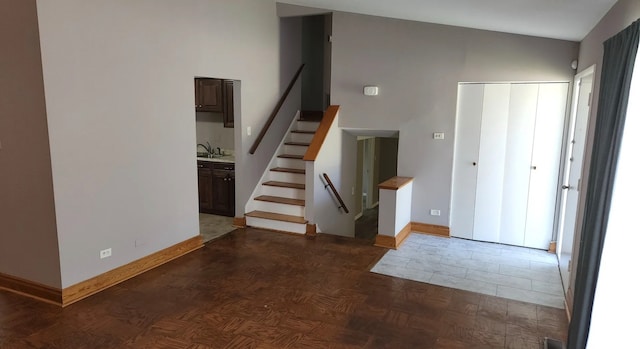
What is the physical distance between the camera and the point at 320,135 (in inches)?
223

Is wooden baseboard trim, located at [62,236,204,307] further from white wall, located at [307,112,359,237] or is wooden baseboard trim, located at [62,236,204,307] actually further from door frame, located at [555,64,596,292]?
door frame, located at [555,64,596,292]

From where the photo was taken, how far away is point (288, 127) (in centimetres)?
668

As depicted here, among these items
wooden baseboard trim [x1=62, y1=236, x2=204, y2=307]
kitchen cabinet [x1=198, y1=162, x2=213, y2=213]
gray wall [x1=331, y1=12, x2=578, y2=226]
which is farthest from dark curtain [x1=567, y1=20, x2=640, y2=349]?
kitchen cabinet [x1=198, y1=162, x2=213, y2=213]

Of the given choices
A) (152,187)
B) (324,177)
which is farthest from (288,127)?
(152,187)

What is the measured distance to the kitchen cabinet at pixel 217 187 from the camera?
624cm

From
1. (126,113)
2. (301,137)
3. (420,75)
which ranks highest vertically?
(420,75)

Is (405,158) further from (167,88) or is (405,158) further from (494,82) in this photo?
(167,88)

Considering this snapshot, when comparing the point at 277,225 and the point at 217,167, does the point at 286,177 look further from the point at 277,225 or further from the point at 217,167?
the point at 217,167

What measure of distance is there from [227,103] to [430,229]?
3.56m

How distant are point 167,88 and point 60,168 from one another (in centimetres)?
137

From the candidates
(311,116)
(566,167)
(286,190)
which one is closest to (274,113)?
(311,116)

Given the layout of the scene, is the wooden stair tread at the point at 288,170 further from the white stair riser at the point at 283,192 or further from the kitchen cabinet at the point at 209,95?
the kitchen cabinet at the point at 209,95

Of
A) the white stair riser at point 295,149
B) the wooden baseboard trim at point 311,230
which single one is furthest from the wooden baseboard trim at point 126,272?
the white stair riser at point 295,149

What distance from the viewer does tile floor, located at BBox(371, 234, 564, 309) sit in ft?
13.0
